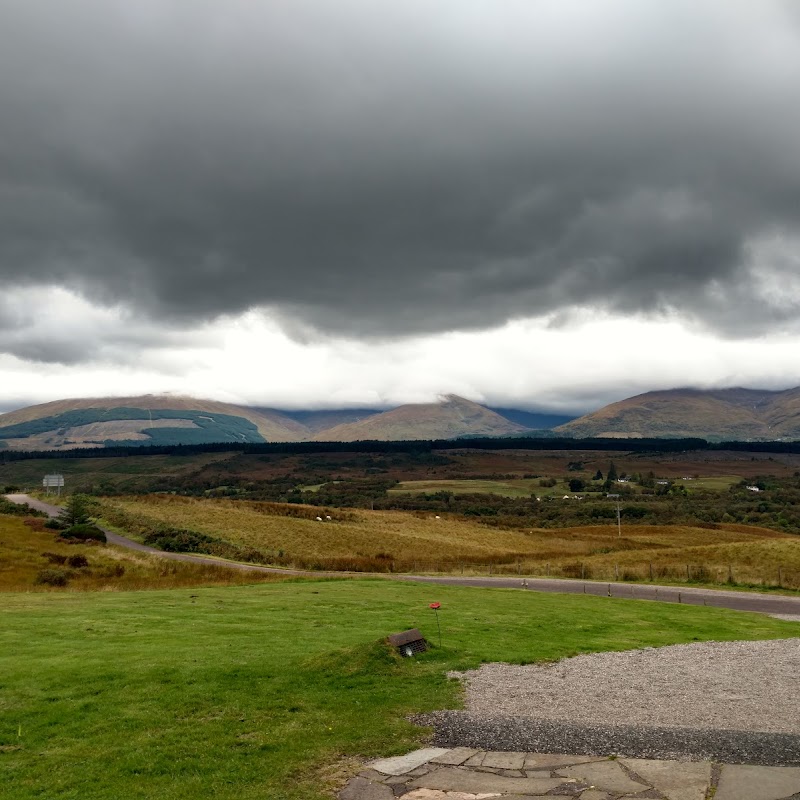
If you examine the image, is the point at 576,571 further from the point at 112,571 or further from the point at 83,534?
the point at 83,534

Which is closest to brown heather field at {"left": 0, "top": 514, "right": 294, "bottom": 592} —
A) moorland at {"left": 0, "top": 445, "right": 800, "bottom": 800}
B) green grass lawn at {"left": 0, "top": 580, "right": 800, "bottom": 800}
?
moorland at {"left": 0, "top": 445, "right": 800, "bottom": 800}

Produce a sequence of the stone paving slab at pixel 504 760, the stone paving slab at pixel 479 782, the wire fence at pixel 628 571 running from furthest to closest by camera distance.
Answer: the wire fence at pixel 628 571 → the stone paving slab at pixel 504 760 → the stone paving slab at pixel 479 782

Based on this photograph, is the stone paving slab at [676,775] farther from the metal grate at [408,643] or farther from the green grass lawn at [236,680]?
the metal grate at [408,643]

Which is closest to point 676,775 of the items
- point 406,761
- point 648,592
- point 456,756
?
point 456,756

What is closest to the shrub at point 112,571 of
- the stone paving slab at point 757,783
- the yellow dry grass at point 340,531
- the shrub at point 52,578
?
the shrub at point 52,578

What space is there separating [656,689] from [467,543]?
7659cm

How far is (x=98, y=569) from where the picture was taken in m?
50.5

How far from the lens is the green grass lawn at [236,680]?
11.9 m

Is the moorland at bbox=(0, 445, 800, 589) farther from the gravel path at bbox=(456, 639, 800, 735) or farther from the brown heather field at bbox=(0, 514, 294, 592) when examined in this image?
the gravel path at bbox=(456, 639, 800, 735)

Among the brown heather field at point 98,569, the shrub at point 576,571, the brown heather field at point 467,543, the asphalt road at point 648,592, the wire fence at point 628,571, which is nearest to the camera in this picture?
the asphalt road at point 648,592

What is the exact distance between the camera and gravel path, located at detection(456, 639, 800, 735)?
14.5m

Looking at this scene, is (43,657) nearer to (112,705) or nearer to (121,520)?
(112,705)

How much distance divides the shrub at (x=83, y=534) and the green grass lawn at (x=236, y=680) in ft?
140

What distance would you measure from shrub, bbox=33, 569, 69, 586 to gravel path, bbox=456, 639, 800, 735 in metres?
34.3
